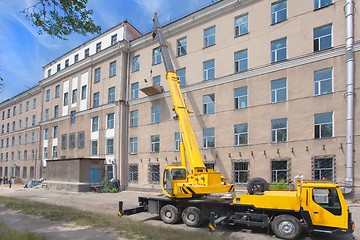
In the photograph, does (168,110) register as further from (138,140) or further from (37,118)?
(37,118)

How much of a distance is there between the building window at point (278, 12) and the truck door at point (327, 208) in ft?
57.6

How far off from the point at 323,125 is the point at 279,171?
440cm

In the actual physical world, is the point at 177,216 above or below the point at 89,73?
below

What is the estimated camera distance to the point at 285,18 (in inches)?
981

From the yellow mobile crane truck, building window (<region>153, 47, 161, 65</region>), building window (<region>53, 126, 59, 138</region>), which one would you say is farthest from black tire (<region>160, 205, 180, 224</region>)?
building window (<region>53, 126, 59, 138</region>)

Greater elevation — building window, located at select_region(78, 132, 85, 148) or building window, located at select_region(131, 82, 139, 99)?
building window, located at select_region(131, 82, 139, 99)

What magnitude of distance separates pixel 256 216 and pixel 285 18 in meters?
17.9

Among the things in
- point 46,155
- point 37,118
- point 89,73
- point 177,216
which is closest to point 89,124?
point 89,73

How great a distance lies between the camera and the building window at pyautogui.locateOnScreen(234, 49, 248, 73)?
26789mm

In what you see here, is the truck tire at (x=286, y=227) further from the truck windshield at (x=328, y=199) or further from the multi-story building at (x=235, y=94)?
the multi-story building at (x=235, y=94)

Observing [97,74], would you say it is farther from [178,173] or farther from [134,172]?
[178,173]

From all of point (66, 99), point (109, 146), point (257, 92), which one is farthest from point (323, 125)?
point (66, 99)

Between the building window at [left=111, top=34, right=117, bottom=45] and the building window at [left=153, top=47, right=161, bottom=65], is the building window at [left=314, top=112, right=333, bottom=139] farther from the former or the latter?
the building window at [left=111, top=34, right=117, bottom=45]

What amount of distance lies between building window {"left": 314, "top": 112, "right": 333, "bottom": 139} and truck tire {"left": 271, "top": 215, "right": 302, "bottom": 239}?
12.5 metres
